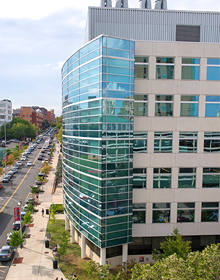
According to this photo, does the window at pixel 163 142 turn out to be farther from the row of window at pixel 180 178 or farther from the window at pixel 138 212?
the window at pixel 138 212

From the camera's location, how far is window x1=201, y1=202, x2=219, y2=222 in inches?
746

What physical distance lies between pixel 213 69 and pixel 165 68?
169 inches

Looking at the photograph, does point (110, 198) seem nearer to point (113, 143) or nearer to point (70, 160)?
point (113, 143)

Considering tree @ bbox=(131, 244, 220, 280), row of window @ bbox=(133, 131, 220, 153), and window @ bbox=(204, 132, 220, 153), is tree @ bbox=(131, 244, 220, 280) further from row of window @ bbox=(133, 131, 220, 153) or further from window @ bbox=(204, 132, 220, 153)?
window @ bbox=(204, 132, 220, 153)

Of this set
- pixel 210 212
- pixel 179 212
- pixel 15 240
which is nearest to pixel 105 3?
pixel 179 212

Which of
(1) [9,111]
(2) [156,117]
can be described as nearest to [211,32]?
(2) [156,117]

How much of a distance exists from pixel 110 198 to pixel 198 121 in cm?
1008

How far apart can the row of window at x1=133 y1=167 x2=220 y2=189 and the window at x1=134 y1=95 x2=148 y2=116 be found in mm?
4903

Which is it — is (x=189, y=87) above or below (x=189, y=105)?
above

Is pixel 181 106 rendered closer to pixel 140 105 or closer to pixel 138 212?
pixel 140 105

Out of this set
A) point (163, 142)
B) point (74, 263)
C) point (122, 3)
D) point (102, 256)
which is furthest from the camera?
point (122, 3)

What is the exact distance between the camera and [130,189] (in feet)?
57.6

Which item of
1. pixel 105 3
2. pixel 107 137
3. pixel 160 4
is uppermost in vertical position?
pixel 160 4

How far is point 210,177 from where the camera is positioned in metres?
18.8
